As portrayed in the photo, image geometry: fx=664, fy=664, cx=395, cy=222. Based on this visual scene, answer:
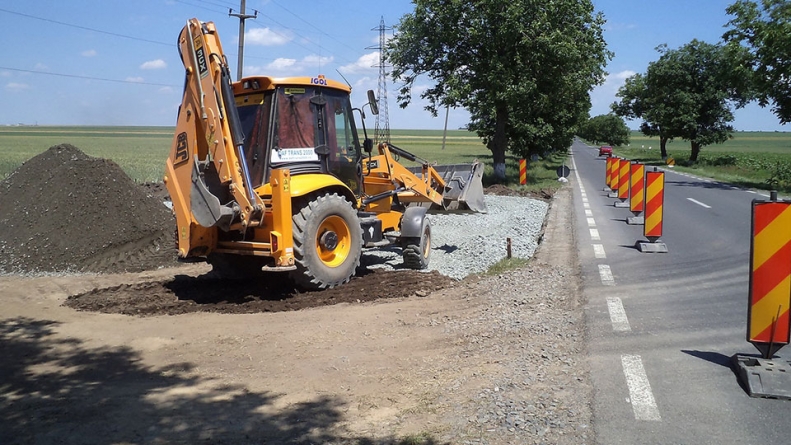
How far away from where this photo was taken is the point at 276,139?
836 centimetres

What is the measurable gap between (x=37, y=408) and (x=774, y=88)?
28.0 m

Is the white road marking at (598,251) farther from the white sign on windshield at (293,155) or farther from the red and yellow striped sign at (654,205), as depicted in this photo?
the white sign on windshield at (293,155)

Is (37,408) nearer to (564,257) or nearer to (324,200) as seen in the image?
(324,200)

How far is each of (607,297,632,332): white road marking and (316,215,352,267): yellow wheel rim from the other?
3440mm

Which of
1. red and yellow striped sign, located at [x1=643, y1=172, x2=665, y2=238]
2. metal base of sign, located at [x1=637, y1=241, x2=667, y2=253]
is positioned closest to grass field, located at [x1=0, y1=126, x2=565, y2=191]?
red and yellow striped sign, located at [x1=643, y1=172, x2=665, y2=238]

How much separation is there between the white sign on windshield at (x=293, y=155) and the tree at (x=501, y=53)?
57.9 feet

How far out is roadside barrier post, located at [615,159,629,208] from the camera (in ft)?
62.8

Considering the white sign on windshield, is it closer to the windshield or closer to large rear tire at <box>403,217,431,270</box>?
the windshield

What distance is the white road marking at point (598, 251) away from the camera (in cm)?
1045

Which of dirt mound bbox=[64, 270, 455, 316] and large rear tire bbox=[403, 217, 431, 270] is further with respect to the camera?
large rear tire bbox=[403, 217, 431, 270]

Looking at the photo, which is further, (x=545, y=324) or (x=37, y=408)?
(x=545, y=324)

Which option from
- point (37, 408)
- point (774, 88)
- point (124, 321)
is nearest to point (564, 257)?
point (124, 321)

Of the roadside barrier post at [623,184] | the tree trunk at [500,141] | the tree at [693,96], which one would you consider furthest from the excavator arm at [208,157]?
the tree at [693,96]

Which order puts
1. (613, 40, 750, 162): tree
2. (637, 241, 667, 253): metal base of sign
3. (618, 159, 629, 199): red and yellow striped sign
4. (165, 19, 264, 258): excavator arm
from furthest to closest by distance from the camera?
1. (613, 40, 750, 162): tree
2. (618, 159, 629, 199): red and yellow striped sign
3. (637, 241, 667, 253): metal base of sign
4. (165, 19, 264, 258): excavator arm
